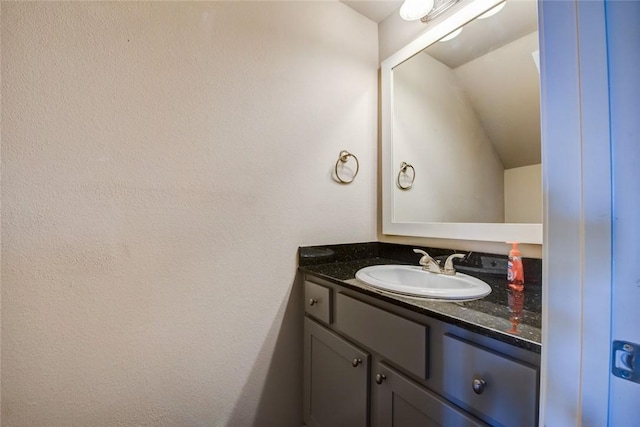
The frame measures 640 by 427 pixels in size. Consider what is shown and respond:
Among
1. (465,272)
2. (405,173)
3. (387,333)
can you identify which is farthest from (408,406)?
(405,173)

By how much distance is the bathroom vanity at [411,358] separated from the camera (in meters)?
0.55

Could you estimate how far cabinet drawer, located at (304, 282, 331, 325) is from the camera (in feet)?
3.52

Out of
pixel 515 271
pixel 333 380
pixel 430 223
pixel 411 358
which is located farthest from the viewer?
pixel 430 223

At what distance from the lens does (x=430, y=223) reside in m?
1.29

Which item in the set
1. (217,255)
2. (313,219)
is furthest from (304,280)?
(217,255)

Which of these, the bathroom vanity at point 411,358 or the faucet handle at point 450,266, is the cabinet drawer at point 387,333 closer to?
the bathroom vanity at point 411,358

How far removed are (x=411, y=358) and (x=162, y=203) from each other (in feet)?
3.24

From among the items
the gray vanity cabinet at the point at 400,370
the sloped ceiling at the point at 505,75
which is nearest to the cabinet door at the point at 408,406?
the gray vanity cabinet at the point at 400,370

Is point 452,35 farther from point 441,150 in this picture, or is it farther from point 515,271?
point 515,271

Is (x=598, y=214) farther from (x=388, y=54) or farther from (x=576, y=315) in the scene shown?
(x=388, y=54)

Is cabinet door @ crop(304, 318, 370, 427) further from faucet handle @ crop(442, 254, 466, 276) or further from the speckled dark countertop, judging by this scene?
faucet handle @ crop(442, 254, 466, 276)

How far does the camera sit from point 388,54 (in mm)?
1501

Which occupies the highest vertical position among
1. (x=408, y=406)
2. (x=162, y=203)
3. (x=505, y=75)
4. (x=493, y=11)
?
(x=493, y=11)

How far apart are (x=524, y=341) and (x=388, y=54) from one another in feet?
5.03
